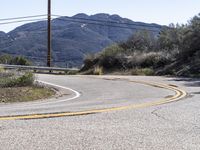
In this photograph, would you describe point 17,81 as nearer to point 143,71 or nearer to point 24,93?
point 24,93

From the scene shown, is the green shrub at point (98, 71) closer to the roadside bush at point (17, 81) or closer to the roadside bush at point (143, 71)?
the roadside bush at point (143, 71)

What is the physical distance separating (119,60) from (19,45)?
71.9 meters

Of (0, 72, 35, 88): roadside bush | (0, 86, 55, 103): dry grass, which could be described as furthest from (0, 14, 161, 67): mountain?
(0, 86, 55, 103): dry grass

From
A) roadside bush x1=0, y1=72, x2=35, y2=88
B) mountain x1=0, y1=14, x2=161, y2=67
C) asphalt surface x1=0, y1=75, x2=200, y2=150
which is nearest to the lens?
asphalt surface x1=0, y1=75, x2=200, y2=150

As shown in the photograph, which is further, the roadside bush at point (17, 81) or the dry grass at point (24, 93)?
the roadside bush at point (17, 81)

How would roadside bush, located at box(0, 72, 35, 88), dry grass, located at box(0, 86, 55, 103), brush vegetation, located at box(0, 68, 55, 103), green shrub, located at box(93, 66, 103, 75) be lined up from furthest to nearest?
green shrub, located at box(93, 66, 103, 75) → roadside bush, located at box(0, 72, 35, 88) → brush vegetation, located at box(0, 68, 55, 103) → dry grass, located at box(0, 86, 55, 103)

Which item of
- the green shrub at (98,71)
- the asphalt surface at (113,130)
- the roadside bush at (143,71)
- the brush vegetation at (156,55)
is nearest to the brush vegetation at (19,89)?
the asphalt surface at (113,130)

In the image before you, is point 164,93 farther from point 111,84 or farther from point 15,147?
point 15,147

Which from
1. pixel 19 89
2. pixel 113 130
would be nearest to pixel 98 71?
pixel 19 89

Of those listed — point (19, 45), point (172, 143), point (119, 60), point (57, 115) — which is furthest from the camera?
point (19, 45)

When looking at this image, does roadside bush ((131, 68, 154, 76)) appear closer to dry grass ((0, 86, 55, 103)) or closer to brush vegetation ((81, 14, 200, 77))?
brush vegetation ((81, 14, 200, 77))

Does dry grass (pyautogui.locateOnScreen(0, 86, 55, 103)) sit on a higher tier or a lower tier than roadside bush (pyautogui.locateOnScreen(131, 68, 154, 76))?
lower

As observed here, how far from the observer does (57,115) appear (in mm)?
11281

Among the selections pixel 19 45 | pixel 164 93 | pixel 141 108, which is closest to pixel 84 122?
pixel 141 108
